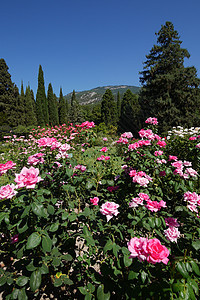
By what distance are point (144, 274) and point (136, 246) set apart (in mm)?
156

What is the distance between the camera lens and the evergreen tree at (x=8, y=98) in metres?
16.1

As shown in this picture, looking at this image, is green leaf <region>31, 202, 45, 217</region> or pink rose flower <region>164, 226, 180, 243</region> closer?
green leaf <region>31, 202, 45, 217</region>

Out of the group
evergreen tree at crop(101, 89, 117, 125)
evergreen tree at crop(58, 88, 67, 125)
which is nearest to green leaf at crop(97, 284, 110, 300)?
evergreen tree at crop(101, 89, 117, 125)

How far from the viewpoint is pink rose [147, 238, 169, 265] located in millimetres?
652

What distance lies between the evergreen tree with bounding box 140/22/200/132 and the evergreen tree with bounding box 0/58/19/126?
44.3 feet

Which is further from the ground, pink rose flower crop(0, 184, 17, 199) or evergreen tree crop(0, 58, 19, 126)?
evergreen tree crop(0, 58, 19, 126)

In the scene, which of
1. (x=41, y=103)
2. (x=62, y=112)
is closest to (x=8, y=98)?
(x=41, y=103)

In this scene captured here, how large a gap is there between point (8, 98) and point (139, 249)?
62.7 ft

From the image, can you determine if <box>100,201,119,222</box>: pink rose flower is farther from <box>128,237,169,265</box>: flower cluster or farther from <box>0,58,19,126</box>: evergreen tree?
A: <box>0,58,19,126</box>: evergreen tree

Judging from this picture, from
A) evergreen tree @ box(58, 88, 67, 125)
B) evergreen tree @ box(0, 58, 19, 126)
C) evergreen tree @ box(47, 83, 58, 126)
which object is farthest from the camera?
evergreen tree @ box(58, 88, 67, 125)

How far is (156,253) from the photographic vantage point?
656 mm

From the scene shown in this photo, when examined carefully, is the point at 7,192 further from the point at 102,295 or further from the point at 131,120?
the point at 131,120

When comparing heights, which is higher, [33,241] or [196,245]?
[33,241]

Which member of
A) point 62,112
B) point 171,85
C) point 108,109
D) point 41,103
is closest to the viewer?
→ point 171,85
